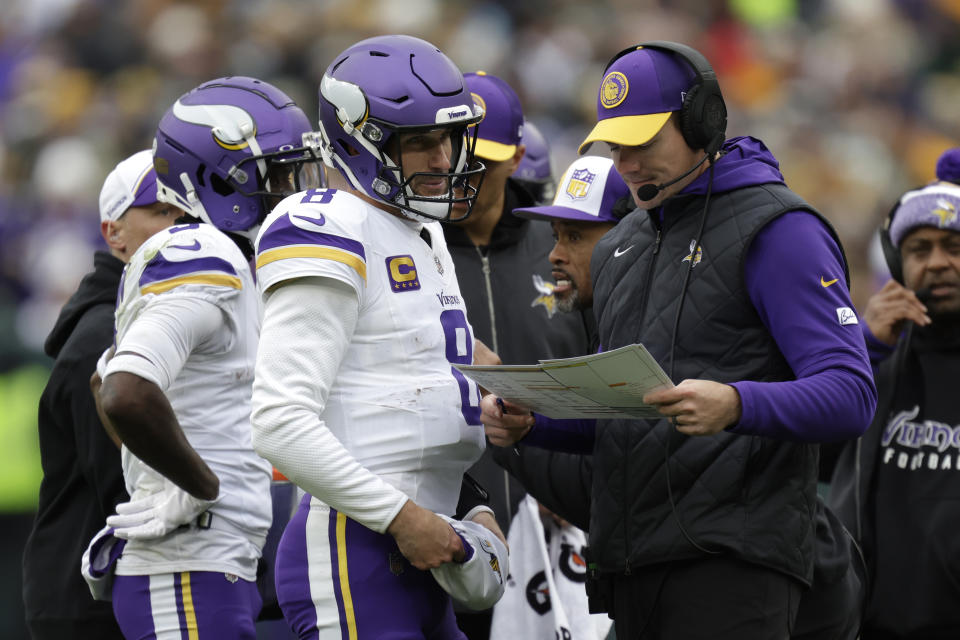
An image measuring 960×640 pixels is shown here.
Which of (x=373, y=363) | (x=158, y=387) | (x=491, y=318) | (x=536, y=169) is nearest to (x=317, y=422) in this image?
(x=373, y=363)

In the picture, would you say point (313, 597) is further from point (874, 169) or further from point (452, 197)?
point (874, 169)

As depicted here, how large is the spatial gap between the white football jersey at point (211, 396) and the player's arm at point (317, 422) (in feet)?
2.18

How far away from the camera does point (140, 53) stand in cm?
1243

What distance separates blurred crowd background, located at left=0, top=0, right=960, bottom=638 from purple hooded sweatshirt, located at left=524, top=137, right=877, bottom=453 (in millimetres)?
8207

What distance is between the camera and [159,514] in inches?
134

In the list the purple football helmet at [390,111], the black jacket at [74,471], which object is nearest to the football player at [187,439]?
the black jacket at [74,471]

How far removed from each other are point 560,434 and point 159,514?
1057 mm

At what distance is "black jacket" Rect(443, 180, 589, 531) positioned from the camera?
177 inches

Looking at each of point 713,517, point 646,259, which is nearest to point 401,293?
point 646,259

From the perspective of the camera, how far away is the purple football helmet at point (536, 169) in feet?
18.4

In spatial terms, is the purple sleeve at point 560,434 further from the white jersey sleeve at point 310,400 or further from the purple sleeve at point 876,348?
the purple sleeve at point 876,348

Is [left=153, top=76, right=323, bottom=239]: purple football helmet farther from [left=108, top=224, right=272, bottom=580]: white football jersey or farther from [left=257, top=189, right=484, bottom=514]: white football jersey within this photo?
[left=257, top=189, right=484, bottom=514]: white football jersey

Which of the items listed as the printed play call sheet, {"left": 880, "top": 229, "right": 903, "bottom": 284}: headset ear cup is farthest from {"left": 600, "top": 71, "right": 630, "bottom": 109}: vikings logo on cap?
{"left": 880, "top": 229, "right": 903, "bottom": 284}: headset ear cup

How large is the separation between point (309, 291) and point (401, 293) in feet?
0.79
